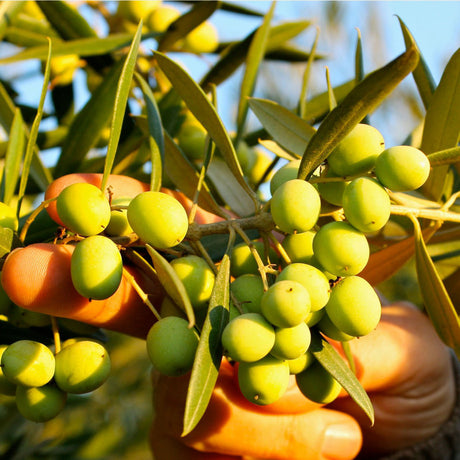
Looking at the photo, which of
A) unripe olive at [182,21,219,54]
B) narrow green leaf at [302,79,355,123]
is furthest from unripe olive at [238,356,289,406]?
unripe olive at [182,21,219,54]

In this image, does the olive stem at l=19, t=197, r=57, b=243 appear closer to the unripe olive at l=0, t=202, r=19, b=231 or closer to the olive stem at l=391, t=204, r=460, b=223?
the unripe olive at l=0, t=202, r=19, b=231

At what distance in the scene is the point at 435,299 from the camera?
0.66m

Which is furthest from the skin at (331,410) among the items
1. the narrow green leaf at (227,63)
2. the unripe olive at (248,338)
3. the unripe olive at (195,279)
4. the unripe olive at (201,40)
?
the unripe olive at (201,40)

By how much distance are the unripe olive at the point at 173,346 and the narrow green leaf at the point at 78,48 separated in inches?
29.4

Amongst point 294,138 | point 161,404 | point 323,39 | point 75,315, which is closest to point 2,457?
point 161,404

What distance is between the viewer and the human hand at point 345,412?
0.95m

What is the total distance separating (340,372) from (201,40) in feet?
3.31

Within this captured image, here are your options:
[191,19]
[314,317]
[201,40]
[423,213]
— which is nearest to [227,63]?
[191,19]

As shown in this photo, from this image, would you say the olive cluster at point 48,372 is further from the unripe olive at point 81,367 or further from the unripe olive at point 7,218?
the unripe olive at point 7,218

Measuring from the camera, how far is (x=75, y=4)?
4.38 feet

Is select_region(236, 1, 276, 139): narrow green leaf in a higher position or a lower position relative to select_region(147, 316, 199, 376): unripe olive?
higher

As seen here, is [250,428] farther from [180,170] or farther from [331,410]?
[180,170]

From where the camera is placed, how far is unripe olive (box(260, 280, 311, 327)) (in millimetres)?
492

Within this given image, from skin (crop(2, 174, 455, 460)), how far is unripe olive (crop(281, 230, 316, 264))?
0.21 meters
